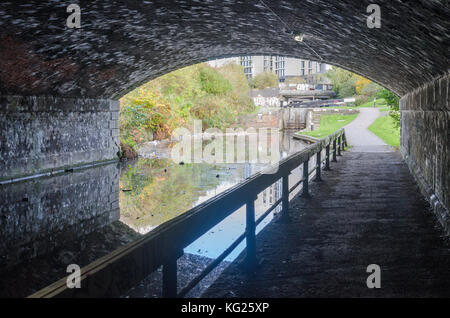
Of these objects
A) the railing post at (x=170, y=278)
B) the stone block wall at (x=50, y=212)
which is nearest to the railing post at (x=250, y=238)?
the railing post at (x=170, y=278)

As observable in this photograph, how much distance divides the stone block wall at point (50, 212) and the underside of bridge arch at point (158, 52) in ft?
5.55

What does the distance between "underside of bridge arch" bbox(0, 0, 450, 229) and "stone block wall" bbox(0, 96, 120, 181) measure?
37mm

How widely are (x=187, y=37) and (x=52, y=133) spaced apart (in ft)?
19.6

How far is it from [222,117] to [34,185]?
84.0 ft

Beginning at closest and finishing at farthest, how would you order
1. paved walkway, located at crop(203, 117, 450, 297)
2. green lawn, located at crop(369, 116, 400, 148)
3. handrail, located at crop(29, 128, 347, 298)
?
handrail, located at crop(29, 128, 347, 298) < paved walkway, located at crop(203, 117, 450, 297) < green lawn, located at crop(369, 116, 400, 148)

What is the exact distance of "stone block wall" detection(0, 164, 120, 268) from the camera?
7422 mm

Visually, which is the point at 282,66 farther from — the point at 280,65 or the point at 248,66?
the point at 248,66

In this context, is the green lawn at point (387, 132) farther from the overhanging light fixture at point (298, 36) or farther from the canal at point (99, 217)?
the overhanging light fixture at point (298, 36)

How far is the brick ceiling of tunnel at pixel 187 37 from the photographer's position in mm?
6215

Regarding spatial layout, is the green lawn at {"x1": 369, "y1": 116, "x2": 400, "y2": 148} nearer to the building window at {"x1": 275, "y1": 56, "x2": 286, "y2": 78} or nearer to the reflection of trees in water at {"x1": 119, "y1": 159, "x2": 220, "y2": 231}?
the reflection of trees in water at {"x1": 119, "y1": 159, "x2": 220, "y2": 231}

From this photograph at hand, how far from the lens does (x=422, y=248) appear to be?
18.3 feet

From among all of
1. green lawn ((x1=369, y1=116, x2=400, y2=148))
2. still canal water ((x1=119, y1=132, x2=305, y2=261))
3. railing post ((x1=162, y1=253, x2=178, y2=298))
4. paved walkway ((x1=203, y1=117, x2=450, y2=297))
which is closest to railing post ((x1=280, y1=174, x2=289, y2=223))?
paved walkway ((x1=203, y1=117, x2=450, y2=297))

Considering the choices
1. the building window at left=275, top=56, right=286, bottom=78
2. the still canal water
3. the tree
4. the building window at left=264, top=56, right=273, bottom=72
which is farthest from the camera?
the building window at left=275, top=56, right=286, bottom=78
